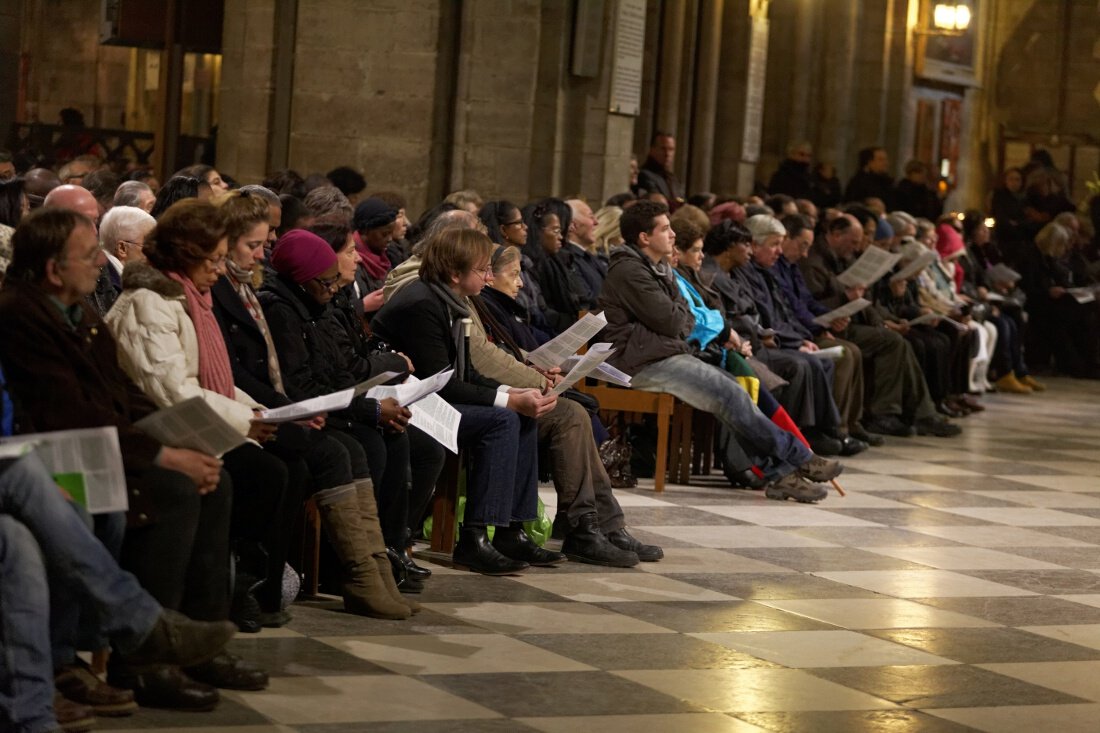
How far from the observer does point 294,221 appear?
8.48 meters

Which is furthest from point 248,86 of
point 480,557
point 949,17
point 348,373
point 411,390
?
point 949,17

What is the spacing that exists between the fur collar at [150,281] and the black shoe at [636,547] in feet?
8.91

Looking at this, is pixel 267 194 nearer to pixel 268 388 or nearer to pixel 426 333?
pixel 426 333

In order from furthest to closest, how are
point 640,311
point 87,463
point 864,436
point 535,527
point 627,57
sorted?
point 627,57, point 864,436, point 640,311, point 535,527, point 87,463

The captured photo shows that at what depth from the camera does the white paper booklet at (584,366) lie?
767 cm

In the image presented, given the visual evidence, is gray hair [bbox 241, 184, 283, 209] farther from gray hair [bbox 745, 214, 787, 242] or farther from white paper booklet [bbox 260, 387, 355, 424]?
gray hair [bbox 745, 214, 787, 242]

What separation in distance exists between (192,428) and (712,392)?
4970 mm

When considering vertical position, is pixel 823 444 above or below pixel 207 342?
below

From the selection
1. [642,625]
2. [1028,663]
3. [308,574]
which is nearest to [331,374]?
[308,574]

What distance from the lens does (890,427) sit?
1328 centimetres

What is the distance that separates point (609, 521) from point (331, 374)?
171cm

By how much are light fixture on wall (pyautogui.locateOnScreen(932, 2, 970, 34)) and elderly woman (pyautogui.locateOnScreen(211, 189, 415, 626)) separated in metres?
17.8

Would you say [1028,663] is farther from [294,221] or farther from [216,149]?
[216,149]

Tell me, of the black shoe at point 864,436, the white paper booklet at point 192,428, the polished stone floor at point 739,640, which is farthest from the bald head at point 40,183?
the black shoe at point 864,436
